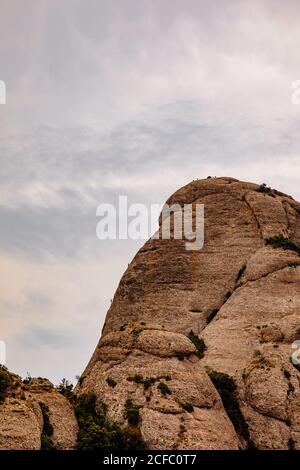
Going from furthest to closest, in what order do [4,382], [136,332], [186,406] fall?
1. [136,332]
2. [186,406]
3. [4,382]

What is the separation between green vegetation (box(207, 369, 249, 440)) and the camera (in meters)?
68.8

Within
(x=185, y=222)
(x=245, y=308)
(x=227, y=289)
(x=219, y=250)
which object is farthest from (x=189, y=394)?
(x=185, y=222)

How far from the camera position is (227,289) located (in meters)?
96.1

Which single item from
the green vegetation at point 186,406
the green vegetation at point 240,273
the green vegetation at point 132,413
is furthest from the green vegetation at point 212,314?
the green vegetation at point 132,413

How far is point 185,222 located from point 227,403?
136ft

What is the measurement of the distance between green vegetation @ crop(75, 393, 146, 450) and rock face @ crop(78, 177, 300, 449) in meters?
0.81

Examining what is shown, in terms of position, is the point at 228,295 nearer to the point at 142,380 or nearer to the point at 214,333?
the point at 214,333

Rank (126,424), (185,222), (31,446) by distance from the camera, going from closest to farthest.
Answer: (31,446)
(126,424)
(185,222)

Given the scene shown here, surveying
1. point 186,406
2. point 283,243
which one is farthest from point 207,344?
point 283,243

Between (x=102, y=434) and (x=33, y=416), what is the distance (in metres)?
6.00

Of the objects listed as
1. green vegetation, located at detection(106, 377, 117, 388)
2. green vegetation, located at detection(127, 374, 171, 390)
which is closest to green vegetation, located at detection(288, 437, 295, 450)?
green vegetation, located at detection(127, 374, 171, 390)

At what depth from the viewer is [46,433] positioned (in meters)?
59.7

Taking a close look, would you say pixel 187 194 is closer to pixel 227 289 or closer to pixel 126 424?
pixel 227 289

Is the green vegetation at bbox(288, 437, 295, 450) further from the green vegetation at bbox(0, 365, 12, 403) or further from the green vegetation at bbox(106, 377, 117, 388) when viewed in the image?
the green vegetation at bbox(0, 365, 12, 403)
